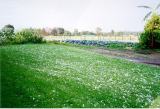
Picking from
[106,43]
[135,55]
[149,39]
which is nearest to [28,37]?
[106,43]

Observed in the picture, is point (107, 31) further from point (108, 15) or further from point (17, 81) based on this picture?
point (17, 81)

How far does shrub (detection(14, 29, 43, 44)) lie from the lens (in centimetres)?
1121

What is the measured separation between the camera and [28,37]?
11758 mm

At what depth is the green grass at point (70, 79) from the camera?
831cm

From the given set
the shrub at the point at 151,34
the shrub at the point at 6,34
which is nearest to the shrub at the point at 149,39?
the shrub at the point at 151,34

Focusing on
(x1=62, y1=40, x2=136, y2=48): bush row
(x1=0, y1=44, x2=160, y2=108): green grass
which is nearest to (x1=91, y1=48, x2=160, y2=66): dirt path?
(x1=62, y1=40, x2=136, y2=48): bush row

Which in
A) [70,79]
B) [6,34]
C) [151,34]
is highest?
[6,34]

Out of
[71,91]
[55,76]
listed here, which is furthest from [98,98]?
[55,76]

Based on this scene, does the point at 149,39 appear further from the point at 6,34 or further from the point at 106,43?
the point at 6,34

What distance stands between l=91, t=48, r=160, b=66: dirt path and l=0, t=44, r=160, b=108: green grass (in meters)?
0.34

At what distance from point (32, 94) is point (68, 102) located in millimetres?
902

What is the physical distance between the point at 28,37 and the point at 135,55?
4089mm

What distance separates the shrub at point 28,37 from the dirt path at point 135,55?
2.17 metres

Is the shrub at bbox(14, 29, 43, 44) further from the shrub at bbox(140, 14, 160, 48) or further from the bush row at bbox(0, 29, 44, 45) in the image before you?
the shrub at bbox(140, 14, 160, 48)
